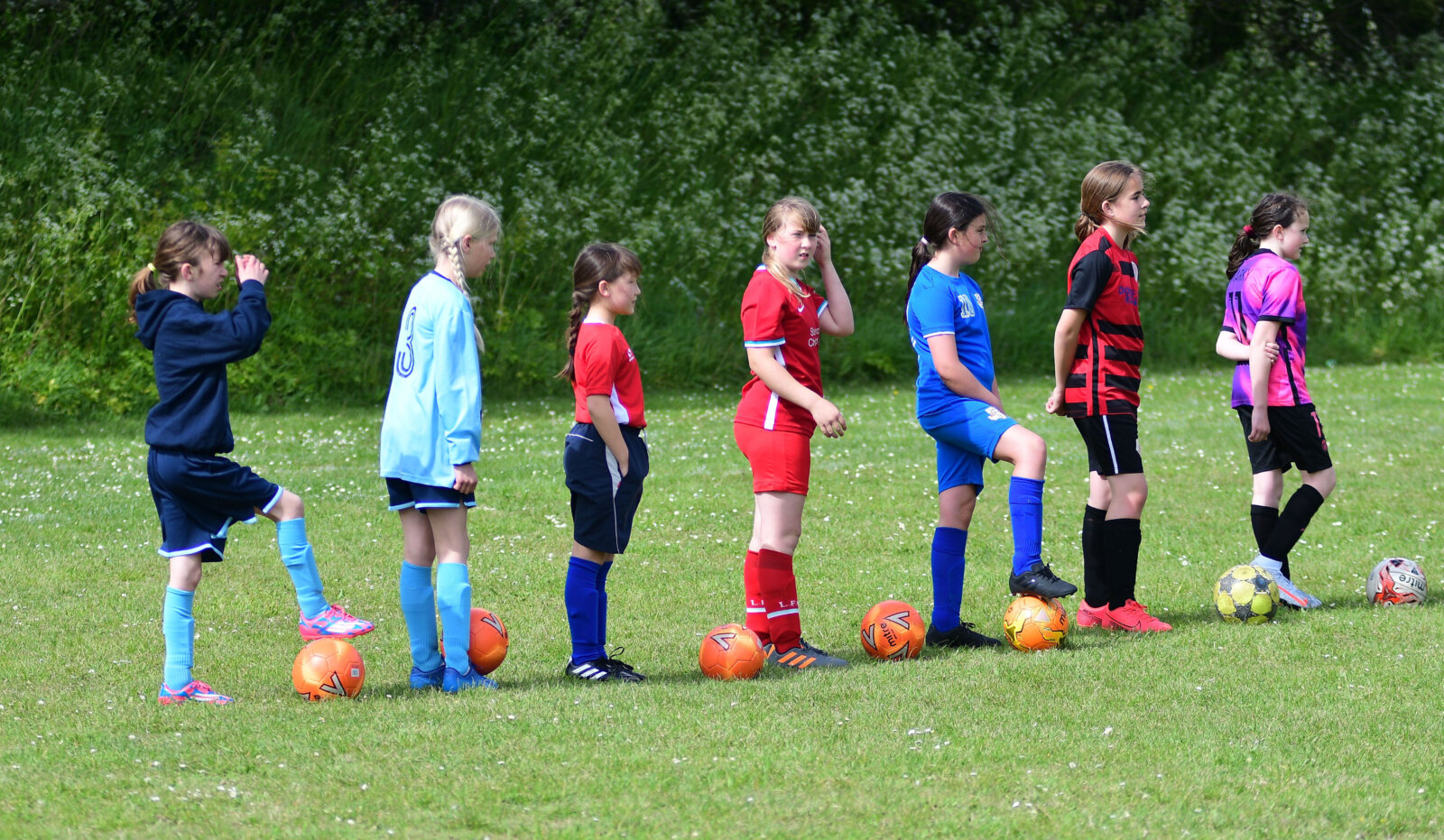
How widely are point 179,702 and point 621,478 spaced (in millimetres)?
1913

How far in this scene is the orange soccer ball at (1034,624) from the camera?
21.4ft

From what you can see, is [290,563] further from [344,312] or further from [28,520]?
[344,312]

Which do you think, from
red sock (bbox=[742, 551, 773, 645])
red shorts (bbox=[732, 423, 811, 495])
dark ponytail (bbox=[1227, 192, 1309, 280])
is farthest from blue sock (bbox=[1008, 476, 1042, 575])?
dark ponytail (bbox=[1227, 192, 1309, 280])

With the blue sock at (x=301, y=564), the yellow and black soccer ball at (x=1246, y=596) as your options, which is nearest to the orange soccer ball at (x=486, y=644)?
the blue sock at (x=301, y=564)

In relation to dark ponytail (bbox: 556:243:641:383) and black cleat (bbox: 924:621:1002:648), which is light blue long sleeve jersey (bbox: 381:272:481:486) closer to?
dark ponytail (bbox: 556:243:641:383)

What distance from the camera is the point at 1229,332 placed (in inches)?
302

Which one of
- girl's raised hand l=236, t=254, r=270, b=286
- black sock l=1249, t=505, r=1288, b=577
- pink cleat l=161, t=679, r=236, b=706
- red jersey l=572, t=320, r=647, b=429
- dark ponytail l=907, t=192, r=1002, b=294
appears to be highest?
dark ponytail l=907, t=192, r=1002, b=294

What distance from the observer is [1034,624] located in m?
6.53

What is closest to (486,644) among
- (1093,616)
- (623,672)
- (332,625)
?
(623,672)

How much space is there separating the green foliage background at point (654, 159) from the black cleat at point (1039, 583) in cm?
1158

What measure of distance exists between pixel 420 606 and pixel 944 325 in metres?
2.53

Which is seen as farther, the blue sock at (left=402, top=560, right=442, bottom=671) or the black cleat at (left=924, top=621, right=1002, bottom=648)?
the black cleat at (left=924, top=621, right=1002, bottom=648)

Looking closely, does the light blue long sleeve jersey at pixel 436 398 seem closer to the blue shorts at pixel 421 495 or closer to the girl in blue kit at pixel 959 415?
the blue shorts at pixel 421 495

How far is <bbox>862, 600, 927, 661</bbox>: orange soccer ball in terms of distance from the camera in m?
6.46
